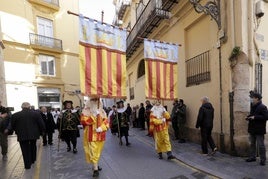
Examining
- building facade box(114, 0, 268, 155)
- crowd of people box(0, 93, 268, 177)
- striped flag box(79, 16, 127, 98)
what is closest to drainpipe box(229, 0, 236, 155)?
building facade box(114, 0, 268, 155)

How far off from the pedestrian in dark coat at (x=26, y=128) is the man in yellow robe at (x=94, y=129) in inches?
56.9

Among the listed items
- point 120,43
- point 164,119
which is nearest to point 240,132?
point 164,119

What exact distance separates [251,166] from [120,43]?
437 centimetres

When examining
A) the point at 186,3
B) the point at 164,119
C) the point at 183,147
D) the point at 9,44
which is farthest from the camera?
the point at 9,44

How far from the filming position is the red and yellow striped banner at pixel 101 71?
572 cm

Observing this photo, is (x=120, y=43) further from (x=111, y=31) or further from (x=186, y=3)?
(x=186, y=3)

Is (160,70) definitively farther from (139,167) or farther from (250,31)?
(139,167)

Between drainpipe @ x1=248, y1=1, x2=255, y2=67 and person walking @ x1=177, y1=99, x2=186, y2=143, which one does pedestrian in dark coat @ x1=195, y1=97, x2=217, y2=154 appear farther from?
person walking @ x1=177, y1=99, x2=186, y2=143

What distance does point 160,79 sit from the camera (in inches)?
299

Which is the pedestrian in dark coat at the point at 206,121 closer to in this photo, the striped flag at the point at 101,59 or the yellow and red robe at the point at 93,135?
the striped flag at the point at 101,59

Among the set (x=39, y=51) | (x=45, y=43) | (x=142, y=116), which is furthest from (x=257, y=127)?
(x=45, y=43)

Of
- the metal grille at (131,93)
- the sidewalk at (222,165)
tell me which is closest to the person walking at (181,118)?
the sidewalk at (222,165)

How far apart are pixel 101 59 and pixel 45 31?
1974cm

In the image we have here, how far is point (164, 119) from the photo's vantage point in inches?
279
